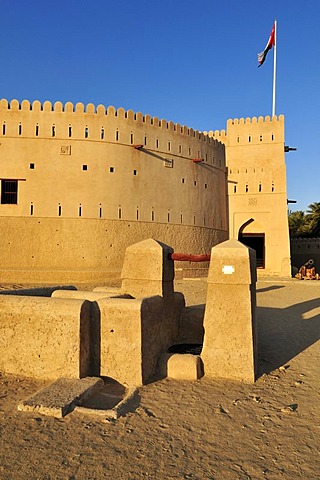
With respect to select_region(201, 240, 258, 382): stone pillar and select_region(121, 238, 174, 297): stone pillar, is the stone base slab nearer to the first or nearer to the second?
select_region(201, 240, 258, 382): stone pillar

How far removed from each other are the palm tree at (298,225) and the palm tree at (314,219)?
145 cm

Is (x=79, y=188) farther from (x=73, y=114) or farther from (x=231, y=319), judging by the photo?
(x=231, y=319)

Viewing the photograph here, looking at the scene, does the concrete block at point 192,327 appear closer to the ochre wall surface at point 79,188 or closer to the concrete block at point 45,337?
the concrete block at point 45,337

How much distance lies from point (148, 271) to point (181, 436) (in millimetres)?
2994

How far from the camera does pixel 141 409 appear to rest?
381 cm

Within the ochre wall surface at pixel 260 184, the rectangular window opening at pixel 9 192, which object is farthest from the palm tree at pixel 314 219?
the rectangular window opening at pixel 9 192

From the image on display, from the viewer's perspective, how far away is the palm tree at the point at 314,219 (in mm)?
30281

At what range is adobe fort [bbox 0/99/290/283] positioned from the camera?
16.3 meters

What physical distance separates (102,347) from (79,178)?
13.6 meters

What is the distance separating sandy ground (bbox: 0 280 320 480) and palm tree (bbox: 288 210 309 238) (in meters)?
31.4

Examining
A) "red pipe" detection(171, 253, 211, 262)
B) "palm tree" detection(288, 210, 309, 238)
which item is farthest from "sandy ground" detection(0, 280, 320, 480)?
"palm tree" detection(288, 210, 309, 238)

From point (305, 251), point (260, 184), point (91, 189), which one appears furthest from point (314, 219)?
point (91, 189)

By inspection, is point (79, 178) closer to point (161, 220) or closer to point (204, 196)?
point (161, 220)

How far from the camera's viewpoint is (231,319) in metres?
4.94
